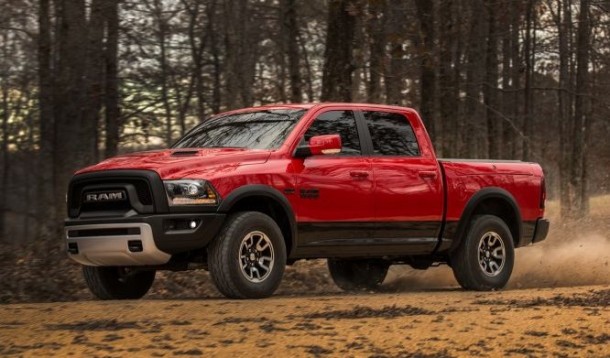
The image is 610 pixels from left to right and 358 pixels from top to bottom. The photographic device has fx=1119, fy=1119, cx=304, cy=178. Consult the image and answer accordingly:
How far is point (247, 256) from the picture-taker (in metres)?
10.3

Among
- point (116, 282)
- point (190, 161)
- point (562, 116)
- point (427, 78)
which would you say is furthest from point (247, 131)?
point (562, 116)

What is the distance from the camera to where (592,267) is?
14258mm

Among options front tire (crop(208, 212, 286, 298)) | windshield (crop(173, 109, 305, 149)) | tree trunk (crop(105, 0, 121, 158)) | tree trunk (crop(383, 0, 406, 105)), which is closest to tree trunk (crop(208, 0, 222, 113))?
tree trunk (crop(105, 0, 121, 158))

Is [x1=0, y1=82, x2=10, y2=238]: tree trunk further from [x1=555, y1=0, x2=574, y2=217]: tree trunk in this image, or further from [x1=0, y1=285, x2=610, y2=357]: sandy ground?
[x1=555, y1=0, x2=574, y2=217]: tree trunk

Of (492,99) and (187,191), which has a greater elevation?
(492,99)

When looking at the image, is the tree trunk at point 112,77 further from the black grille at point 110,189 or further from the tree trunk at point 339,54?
the black grille at point 110,189

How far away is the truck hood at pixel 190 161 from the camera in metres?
10.0

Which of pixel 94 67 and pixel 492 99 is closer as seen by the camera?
pixel 94 67

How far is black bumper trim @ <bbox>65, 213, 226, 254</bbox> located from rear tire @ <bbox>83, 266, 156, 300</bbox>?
1.23 m

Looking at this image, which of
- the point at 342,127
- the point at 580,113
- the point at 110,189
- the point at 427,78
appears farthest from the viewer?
the point at 580,113

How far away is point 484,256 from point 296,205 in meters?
2.99

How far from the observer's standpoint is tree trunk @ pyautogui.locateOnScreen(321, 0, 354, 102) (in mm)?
17625

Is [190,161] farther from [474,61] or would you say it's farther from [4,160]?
[474,61]

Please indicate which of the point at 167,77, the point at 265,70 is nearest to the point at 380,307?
the point at 167,77
